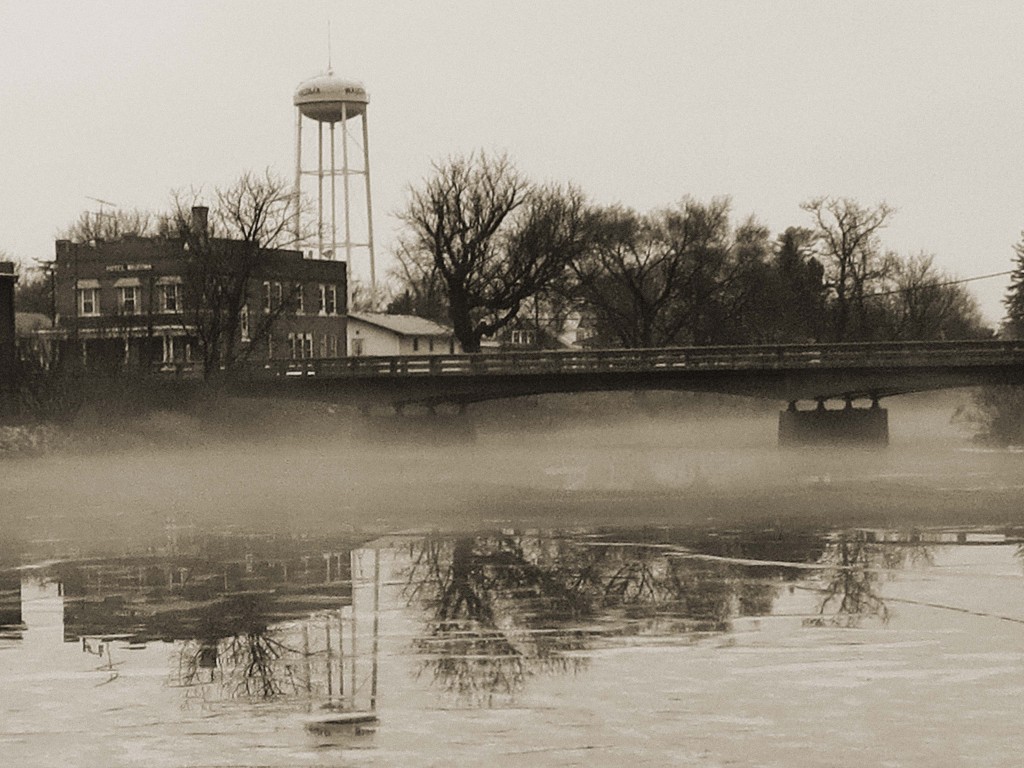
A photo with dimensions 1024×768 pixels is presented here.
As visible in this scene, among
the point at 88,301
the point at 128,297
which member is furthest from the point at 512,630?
the point at 88,301

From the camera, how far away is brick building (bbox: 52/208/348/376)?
7988cm

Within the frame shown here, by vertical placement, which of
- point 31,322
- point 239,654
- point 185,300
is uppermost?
point 31,322

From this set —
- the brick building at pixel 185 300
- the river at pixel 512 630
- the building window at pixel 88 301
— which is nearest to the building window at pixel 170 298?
the brick building at pixel 185 300

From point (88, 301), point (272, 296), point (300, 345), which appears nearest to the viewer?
point (272, 296)

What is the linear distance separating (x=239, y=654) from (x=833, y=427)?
59643 mm

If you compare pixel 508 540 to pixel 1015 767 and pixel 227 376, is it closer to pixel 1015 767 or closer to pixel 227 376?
pixel 1015 767

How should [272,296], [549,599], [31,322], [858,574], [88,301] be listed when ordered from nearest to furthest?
[549,599] → [858,574] → [272,296] → [88,301] → [31,322]

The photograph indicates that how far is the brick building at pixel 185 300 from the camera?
79.9 meters

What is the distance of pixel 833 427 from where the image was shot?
251ft

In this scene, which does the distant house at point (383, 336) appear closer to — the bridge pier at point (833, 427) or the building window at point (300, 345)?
the building window at point (300, 345)

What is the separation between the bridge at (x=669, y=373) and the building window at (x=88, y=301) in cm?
2527

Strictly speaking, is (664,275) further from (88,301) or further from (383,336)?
(88,301)

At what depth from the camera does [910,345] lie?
246 feet

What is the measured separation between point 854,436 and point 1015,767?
208 ft
